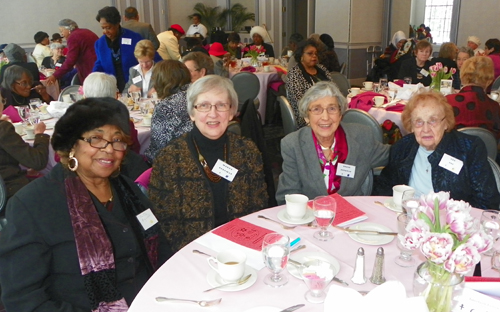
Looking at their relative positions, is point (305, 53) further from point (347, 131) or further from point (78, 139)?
point (78, 139)

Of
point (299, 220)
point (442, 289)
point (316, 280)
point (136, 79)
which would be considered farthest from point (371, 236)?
point (136, 79)

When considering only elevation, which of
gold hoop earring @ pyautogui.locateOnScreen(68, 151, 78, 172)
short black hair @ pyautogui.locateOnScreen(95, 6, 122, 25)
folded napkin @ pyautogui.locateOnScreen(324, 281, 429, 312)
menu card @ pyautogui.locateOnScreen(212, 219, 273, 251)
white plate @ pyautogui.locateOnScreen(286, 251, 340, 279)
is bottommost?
menu card @ pyautogui.locateOnScreen(212, 219, 273, 251)

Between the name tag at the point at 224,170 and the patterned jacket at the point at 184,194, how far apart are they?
3 centimetres

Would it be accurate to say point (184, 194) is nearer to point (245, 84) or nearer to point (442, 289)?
point (442, 289)

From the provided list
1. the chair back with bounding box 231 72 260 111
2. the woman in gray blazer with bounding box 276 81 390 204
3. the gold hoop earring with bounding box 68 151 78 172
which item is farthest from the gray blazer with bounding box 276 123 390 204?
the chair back with bounding box 231 72 260 111

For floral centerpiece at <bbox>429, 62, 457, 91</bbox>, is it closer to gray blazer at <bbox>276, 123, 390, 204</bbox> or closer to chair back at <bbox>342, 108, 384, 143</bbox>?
chair back at <bbox>342, 108, 384, 143</bbox>

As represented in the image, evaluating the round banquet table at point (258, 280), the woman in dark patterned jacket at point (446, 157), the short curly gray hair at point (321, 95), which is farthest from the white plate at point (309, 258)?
the short curly gray hair at point (321, 95)

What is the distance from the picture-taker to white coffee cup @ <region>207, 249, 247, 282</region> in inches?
54.6

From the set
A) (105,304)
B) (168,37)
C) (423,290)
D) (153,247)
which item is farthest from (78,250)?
(168,37)

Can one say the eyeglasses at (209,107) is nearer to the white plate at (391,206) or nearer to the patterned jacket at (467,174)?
the white plate at (391,206)

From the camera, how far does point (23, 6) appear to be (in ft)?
36.5

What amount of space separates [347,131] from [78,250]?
1.69 meters

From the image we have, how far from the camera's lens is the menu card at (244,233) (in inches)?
67.5

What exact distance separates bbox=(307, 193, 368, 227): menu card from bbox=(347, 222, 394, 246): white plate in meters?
0.04
